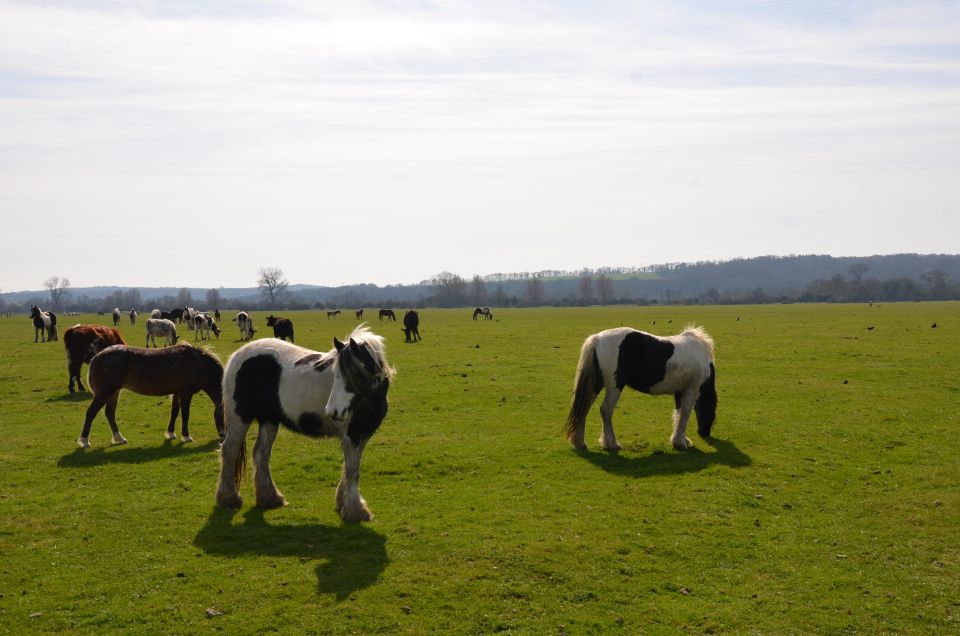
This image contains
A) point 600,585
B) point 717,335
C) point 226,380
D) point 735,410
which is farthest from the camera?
point 717,335

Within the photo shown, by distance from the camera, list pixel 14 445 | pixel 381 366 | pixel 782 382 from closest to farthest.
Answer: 1. pixel 381 366
2. pixel 14 445
3. pixel 782 382

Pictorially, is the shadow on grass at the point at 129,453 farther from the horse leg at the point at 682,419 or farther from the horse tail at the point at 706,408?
the horse tail at the point at 706,408

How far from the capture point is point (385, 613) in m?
6.84

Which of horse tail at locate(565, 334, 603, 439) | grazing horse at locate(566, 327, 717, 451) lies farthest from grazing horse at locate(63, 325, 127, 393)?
grazing horse at locate(566, 327, 717, 451)

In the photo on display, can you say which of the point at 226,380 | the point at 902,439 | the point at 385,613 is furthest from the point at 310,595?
the point at 902,439

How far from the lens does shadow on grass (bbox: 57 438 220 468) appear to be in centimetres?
1263

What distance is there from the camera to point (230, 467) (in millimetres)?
9898

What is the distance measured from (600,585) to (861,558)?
3347mm

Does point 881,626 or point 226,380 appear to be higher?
point 226,380

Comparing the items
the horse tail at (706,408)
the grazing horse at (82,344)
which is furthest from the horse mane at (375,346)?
the grazing horse at (82,344)

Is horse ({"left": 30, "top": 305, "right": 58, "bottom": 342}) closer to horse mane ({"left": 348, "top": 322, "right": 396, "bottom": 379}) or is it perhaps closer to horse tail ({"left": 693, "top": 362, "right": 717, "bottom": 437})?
horse mane ({"left": 348, "top": 322, "right": 396, "bottom": 379})

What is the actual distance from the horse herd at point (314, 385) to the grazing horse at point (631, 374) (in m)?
0.02

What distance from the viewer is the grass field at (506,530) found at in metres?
6.93

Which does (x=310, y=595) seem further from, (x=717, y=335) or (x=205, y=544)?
(x=717, y=335)
